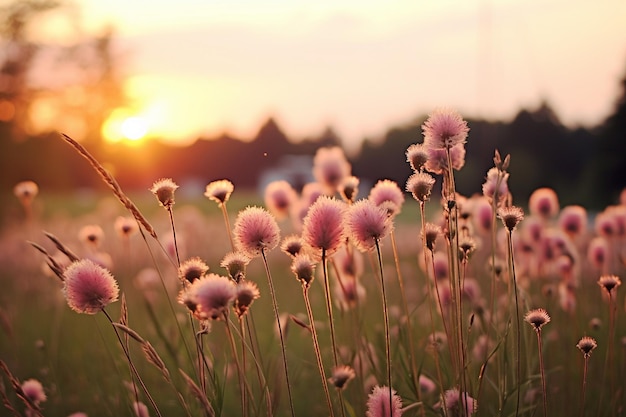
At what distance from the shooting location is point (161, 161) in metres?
43.0

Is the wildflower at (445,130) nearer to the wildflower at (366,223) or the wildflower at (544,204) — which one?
the wildflower at (366,223)

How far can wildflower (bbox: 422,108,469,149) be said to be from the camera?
1.70 meters

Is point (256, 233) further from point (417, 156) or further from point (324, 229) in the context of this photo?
point (417, 156)

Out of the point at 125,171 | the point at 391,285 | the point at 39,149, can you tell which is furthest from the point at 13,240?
the point at 125,171

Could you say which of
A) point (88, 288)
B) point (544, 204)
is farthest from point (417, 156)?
point (544, 204)

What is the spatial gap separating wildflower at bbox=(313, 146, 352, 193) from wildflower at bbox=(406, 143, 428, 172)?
88 centimetres

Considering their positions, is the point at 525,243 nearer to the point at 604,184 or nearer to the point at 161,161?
the point at 604,184

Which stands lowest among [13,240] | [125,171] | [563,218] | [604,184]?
[563,218]

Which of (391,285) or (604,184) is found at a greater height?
(604,184)

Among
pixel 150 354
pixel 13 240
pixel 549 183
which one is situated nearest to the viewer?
pixel 150 354

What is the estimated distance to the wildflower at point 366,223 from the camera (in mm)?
1557

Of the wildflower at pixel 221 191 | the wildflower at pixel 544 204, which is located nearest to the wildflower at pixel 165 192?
the wildflower at pixel 221 191

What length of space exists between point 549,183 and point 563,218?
19.0 meters

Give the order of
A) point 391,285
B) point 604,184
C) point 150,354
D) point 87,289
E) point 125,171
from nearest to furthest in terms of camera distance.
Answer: point 150,354
point 87,289
point 391,285
point 604,184
point 125,171
